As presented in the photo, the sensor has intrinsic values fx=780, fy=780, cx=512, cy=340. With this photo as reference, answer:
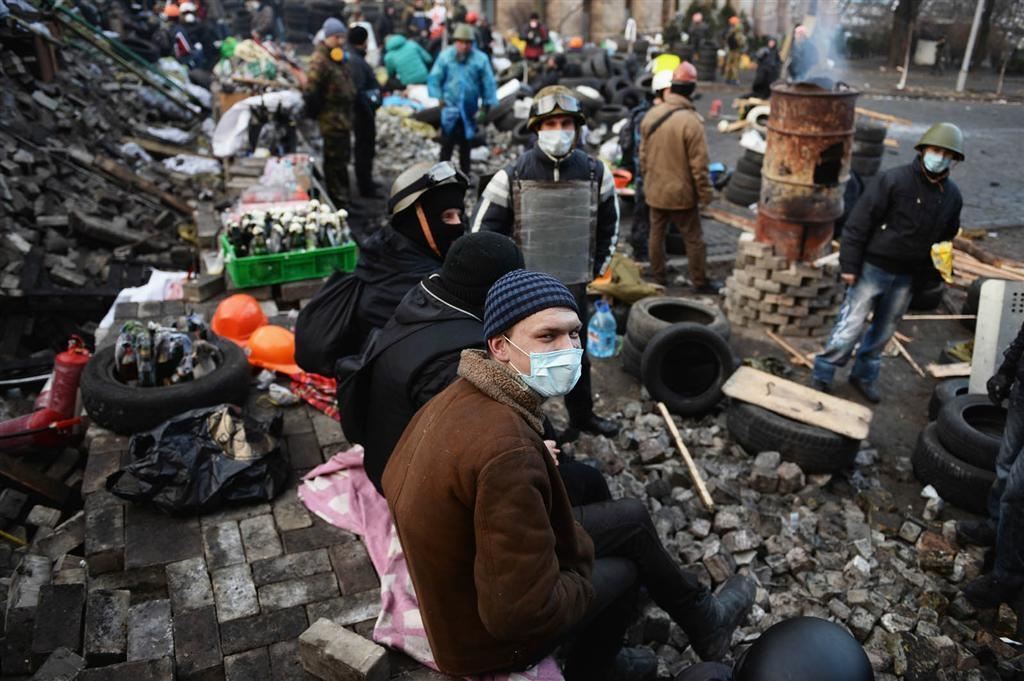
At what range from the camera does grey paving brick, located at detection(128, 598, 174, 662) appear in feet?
10.8

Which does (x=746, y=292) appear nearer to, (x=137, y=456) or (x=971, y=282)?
(x=971, y=282)

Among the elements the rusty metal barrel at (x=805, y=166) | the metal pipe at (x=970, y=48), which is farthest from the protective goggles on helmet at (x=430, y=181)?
the metal pipe at (x=970, y=48)

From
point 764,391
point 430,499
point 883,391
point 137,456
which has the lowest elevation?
point 883,391

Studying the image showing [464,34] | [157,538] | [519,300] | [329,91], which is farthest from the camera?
[464,34]

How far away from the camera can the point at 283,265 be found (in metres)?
6.78

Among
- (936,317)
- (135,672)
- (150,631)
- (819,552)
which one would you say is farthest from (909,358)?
(135,672)

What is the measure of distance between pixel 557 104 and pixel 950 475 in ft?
11.9

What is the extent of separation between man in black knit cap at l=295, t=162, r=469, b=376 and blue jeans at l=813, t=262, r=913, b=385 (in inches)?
143

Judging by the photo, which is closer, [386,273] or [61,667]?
[61,667]

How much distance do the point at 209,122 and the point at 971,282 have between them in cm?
1341

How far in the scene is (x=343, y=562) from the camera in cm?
386

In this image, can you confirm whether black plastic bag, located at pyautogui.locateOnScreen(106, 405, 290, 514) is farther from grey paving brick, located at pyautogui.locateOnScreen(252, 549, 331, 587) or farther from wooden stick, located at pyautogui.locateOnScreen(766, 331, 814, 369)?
wooden stick, located at pyautogui.locateOnScreen(766, 331, 814, 369)

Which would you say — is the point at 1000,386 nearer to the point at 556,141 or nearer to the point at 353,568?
the point at 556,141

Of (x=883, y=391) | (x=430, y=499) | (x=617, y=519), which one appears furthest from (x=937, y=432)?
(x=430, y=499)
